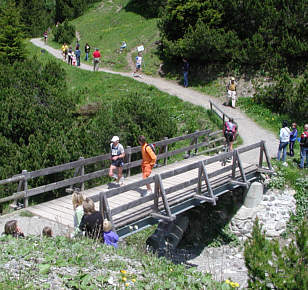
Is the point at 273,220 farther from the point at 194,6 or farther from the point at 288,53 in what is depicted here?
the point at 194,6

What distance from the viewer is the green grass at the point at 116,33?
32.5 m

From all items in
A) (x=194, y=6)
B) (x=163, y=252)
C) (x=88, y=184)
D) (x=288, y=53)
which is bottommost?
(x=163, y=252)

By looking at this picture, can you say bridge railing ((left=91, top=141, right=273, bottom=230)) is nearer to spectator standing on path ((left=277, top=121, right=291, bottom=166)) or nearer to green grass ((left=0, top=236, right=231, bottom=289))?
green grass ((left=0, top=236, right=231, bottom=289))

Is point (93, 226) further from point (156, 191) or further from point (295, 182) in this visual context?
point (295, 182)

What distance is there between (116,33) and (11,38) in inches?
591

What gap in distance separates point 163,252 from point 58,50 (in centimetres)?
3176

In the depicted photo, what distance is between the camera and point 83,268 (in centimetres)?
613

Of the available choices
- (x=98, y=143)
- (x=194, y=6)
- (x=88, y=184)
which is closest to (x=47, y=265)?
(x=88, y=184)

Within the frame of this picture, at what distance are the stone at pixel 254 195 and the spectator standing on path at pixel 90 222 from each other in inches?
296

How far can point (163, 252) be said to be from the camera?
1267 centimetres

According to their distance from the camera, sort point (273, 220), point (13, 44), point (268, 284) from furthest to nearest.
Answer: point (13, 44) → point (273, 220) → point (268, 284)

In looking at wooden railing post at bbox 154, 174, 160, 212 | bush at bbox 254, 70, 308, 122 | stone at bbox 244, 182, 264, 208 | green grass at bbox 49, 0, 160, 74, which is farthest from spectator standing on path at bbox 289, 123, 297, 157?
green grass at bbox 49, 0, 160, 74

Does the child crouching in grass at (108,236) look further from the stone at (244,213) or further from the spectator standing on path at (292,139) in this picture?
the spectator standing on path at (292,139)

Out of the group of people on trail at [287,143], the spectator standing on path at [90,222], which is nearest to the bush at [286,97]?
the group of people on trail at [287,143]
